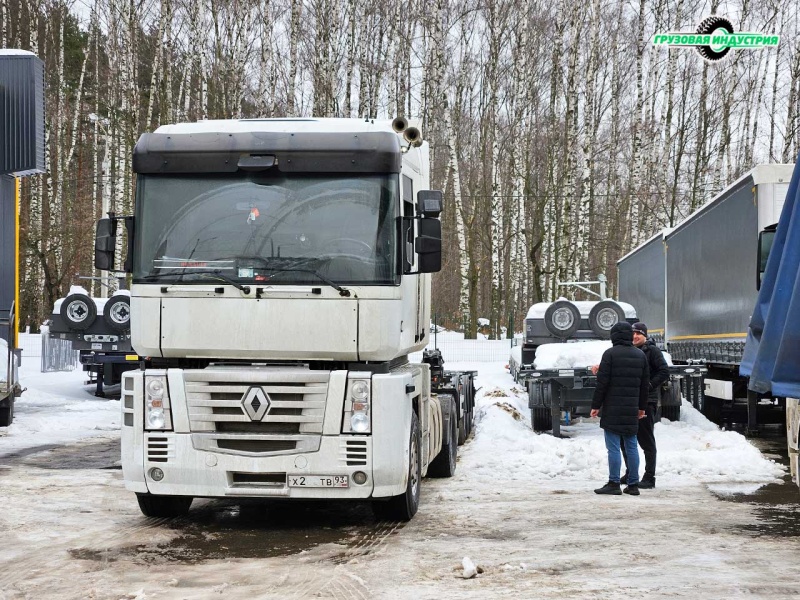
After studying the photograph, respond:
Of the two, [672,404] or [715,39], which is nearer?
[672,404]

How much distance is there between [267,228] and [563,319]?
11540mm

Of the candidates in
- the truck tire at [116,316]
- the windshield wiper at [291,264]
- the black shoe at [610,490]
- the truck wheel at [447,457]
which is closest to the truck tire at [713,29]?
the truck tire at [116,316]

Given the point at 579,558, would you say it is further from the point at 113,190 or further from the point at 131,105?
the point at 113,190

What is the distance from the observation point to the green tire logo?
32719 mm

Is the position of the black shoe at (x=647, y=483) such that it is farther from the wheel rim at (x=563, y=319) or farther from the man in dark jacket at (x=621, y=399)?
the wheel rim at (x=563, y=319)

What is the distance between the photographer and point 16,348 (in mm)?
17578

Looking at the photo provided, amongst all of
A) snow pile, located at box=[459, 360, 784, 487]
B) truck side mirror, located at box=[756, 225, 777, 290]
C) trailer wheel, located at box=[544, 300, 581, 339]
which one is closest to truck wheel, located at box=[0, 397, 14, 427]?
snow pile, located at box=[459, 360, 784, 487]

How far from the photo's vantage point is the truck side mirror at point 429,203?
8852mm

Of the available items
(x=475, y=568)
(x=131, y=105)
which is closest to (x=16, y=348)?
(x=475, y=568)

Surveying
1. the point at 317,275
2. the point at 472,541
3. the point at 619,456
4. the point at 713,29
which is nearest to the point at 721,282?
the point at 619,456

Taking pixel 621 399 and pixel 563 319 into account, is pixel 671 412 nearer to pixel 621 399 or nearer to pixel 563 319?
pixel 563 319

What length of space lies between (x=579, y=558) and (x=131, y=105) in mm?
28659

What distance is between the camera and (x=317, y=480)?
862 cm

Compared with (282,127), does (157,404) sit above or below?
below
